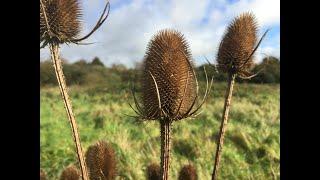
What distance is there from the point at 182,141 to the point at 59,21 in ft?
34.2

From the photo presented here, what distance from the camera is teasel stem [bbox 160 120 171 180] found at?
9.48 feet

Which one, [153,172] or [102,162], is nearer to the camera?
[102,162]

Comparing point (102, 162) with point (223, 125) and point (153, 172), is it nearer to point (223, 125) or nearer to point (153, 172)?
point (153, 172)

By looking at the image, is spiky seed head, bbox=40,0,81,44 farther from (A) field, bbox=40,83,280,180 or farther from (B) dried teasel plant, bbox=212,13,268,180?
(A) field, bbox=40,83,280,180

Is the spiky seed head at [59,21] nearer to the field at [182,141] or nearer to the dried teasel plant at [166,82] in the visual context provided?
the dried teasel plant at [166,82]

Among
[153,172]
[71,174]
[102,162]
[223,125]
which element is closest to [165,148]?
[223,125]

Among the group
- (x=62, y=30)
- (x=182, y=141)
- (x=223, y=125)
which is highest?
(x=62, y=30)

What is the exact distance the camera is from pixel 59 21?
2.93 meters

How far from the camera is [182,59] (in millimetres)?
3193

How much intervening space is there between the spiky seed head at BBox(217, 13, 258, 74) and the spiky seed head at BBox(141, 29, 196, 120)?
82 cm

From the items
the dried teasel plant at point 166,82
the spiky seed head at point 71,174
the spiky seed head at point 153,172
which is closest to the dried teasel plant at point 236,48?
the dried teasel plant at point 166,82
